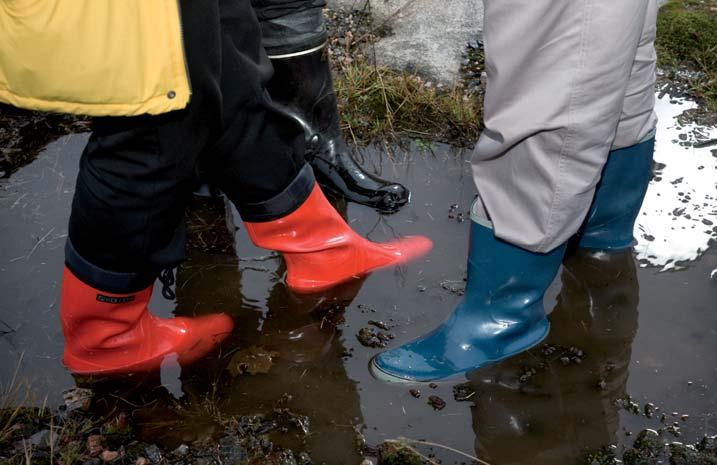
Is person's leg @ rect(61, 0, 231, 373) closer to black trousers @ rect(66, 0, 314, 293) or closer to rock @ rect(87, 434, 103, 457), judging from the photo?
black trousers @ rect(66, 0, 314, 293)

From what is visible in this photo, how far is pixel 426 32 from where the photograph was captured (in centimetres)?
365

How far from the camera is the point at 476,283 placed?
6.72 feet

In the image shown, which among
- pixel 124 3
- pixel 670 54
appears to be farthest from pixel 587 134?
pixel 670 54

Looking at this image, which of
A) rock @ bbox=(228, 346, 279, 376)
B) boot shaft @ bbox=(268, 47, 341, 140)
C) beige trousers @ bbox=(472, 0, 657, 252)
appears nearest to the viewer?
beige trousers @ bbox=(472, 0, 657, 252)

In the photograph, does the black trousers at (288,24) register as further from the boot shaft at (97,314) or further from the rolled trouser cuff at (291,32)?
the boot shaft at (97,314)

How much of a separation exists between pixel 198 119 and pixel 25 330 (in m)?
0.97

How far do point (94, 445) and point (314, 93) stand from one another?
136 cm

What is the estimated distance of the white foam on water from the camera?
2.45 m

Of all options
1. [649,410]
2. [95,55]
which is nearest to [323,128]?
[95,55]

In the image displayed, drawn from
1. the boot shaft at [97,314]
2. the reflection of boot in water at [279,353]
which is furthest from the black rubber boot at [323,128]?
the boot shaft at [97,314]

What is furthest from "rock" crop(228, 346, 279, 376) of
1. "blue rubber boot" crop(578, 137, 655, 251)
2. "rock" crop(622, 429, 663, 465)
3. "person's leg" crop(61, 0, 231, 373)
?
"blue rubber boot" crop(578, 137, 655, 251)

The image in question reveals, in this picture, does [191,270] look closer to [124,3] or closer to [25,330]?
[25,330]

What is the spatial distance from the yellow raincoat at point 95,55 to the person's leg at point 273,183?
34 centimetres

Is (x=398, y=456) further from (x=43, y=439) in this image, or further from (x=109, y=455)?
(x=43, y=439)
